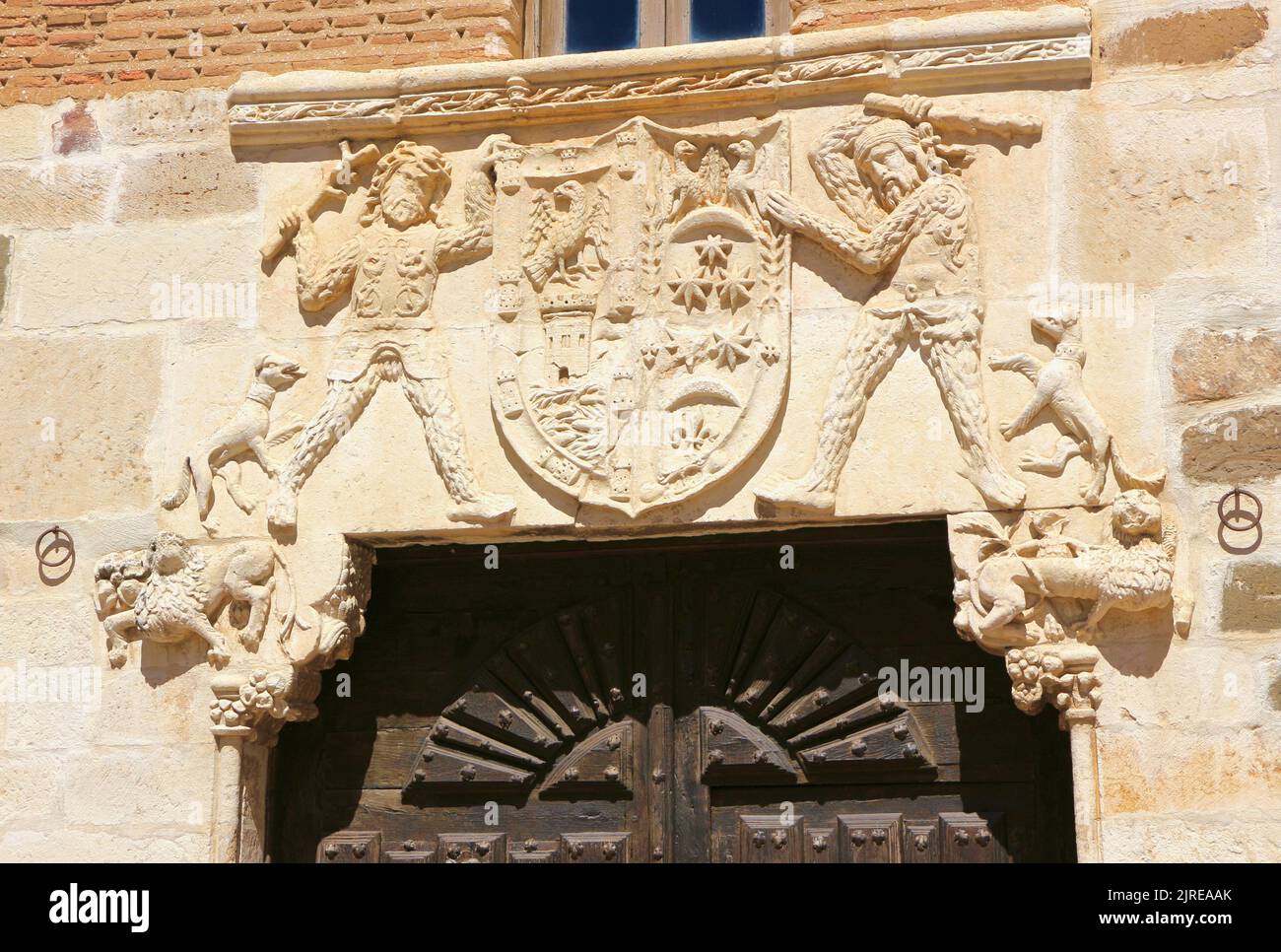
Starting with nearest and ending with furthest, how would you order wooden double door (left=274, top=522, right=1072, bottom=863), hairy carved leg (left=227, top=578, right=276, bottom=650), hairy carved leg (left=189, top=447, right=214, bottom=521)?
wooden double door (left=274, top=522, right=1072, bottom=863)
hairy carved leg (left=227, top=578, right=276, bottom=650)
hairy carved leg (left=189, top=447, right=214, bottom=521)

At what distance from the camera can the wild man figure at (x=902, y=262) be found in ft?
15.3

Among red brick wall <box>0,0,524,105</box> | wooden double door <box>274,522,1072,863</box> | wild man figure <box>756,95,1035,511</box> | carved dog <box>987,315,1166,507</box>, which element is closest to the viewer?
carved dog <box>987,315,1166,507</box>

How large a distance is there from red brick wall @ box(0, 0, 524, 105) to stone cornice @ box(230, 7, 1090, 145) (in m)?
0.13

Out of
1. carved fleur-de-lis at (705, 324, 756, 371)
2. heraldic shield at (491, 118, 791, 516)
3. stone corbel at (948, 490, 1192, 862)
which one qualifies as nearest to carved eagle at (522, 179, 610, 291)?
heraldic shield at (491, 118, 791, 516)

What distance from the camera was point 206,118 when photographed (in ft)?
17.3

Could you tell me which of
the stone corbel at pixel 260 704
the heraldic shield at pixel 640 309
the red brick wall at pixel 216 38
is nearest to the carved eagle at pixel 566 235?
the heraldic shield at pixel 640 309

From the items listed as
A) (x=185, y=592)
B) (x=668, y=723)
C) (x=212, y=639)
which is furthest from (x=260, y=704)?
(x=668, y=723)

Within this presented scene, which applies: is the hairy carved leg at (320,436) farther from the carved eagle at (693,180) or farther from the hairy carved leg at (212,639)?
the carved eagle at (693,180)

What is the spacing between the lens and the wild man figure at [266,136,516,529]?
493 cm

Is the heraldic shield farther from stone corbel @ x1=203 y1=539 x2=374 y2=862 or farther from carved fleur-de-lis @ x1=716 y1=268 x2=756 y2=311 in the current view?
stone corbel @ x1=203 y1=539 x2=374 y2=862

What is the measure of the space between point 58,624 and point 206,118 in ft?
4.83

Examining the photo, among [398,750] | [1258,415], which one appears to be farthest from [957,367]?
[398,750]

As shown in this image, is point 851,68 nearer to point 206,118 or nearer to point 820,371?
point 820,371

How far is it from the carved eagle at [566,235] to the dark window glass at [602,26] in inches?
22.4
